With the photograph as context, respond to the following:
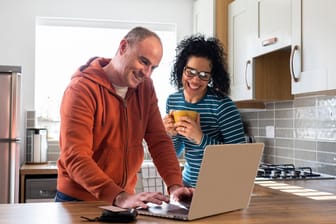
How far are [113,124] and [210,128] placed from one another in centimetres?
65

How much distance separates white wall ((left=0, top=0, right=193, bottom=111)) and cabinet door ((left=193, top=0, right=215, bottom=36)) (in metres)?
0.22

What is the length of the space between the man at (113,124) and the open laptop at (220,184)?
0.49 ft

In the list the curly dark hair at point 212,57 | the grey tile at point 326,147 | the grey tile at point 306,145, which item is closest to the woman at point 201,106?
the curly dark hair at point 212,57

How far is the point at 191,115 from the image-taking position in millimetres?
1964

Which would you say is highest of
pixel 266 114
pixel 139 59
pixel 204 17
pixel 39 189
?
pixel 204 17

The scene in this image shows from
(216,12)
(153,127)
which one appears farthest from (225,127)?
(216,12)

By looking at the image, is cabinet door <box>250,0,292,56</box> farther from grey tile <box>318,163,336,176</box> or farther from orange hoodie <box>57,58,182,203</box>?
orange hoodie <box>57,58,182,203</box>

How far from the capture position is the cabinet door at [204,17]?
3.50 m

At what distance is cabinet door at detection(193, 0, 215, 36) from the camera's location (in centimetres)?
350

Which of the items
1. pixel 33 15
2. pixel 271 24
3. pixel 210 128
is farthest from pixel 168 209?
pixel 33 15

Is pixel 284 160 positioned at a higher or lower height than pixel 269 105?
lower

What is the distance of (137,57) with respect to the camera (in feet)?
4.95

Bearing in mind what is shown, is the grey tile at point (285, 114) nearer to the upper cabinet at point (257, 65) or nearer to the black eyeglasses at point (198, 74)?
the upper cabinet at point (257, 65)

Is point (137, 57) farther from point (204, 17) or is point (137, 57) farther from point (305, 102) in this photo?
point (204, 17)
